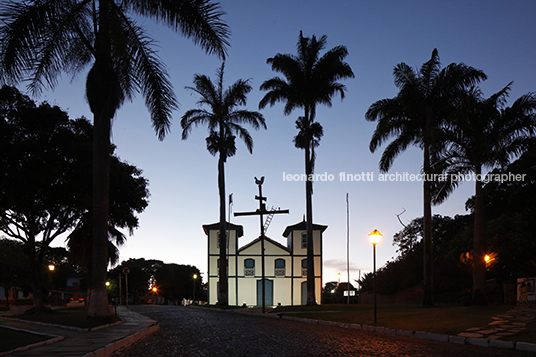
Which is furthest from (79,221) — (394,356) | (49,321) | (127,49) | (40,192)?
(394,356)

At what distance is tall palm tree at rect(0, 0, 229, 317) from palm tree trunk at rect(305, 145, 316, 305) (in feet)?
56.8

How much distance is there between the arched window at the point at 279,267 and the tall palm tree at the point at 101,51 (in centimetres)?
4157

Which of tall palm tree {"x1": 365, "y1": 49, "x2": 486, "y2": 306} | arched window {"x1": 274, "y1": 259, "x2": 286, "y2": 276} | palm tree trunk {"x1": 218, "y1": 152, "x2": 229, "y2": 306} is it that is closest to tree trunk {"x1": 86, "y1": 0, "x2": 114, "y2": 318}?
tall palm tree {"x1": 365, "y1": 49, "x2": 486, "y2": 306}

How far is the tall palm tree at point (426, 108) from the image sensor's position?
25391mm

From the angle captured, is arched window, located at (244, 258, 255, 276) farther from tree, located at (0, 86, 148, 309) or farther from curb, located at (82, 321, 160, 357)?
curb, located at (82, 321, 160, 357)

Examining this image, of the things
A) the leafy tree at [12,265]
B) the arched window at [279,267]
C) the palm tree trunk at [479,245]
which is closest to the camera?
the palm tree trunk at [479,245]

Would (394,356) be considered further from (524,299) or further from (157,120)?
(524,299)

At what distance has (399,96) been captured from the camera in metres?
26.1

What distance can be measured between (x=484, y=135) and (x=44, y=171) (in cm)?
1817

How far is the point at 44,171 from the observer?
69.2ft

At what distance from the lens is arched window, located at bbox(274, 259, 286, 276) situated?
2256 inches

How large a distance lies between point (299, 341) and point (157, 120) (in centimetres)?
799

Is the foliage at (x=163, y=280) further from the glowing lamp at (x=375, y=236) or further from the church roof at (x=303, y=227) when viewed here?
the glowing lamp at (x=375, y=236)

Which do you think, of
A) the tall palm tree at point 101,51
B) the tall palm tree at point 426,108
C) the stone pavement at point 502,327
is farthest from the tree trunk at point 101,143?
the tall palm tree at point 426,108
